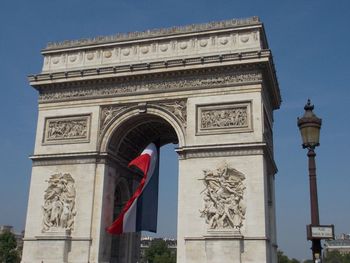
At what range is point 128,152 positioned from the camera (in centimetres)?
2530

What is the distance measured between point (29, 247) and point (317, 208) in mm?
17899

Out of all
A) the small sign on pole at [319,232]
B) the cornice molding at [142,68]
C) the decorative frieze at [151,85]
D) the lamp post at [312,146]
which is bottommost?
the small sign on pole at [319,232]

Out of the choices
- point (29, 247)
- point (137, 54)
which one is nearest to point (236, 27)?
point (137, 54)

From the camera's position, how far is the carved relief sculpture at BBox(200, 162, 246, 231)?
19547 millimetres

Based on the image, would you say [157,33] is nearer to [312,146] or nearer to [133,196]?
[133,196]

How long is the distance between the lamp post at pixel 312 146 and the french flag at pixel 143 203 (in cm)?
1558

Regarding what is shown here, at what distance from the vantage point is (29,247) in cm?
2173

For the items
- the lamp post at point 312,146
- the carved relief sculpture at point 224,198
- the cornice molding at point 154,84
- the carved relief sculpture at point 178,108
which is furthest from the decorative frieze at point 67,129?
the lamp post at point 312,146

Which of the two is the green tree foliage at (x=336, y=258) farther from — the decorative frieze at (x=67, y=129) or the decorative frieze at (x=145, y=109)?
the decorative frieze at (x=67, y=129)

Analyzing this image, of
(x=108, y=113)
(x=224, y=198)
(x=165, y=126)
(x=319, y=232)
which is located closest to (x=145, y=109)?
(x=108, y=113)

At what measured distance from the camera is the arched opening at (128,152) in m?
23.1

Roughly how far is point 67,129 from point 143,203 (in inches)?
211

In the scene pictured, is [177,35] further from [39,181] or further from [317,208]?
[317,208]

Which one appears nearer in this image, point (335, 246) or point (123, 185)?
point (123, 185)
